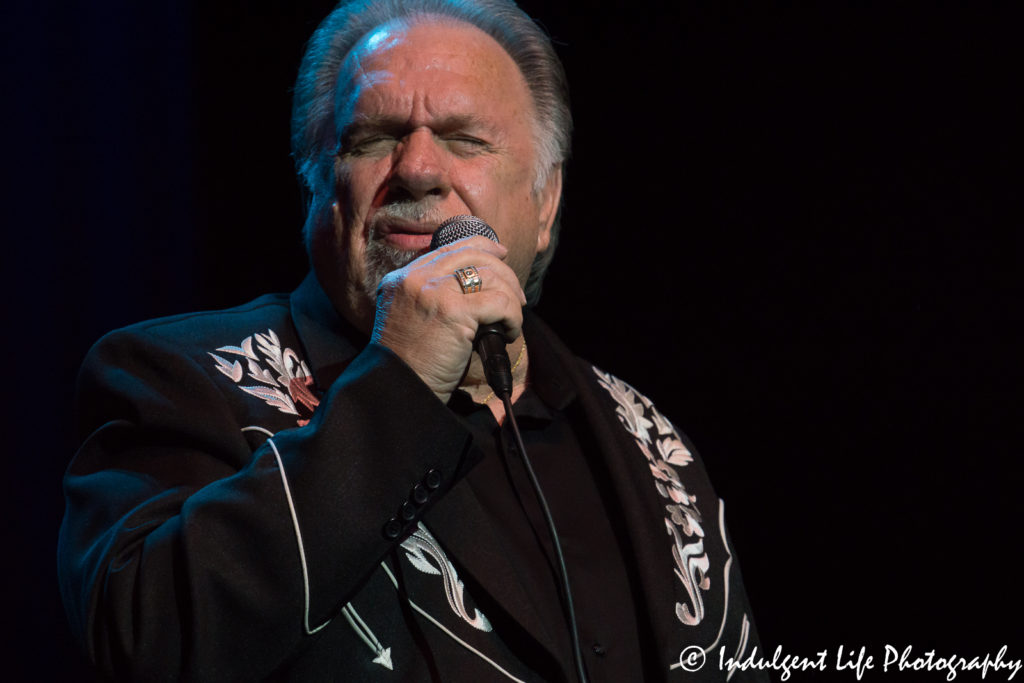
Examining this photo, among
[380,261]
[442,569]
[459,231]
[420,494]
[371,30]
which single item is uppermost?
[371,30]

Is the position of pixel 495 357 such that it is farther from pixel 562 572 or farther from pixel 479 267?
pixel 562 572

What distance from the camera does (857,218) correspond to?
8.40 ft

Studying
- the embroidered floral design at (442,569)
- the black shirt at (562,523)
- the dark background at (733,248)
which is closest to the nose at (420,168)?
the black shirt at (562,523)

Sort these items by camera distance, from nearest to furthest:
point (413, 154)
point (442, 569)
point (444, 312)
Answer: point (444, 312) → point (442, 569) → point (413, 154)

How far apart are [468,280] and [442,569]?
442 mm

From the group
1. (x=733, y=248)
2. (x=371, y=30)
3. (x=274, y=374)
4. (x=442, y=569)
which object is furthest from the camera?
(x=733, y=248)

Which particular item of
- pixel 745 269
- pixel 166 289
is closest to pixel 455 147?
pixel 166 289

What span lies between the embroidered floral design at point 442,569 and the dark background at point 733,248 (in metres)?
1.15

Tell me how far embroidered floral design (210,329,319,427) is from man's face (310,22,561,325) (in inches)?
6.1

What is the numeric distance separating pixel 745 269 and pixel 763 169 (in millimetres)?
283

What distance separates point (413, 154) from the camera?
5.46ft

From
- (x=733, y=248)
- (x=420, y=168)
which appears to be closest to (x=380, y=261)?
(x=420, y=168)

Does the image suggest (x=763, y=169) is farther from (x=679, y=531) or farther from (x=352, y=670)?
(x=352, y=670)

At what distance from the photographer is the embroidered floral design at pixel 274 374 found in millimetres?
1494
